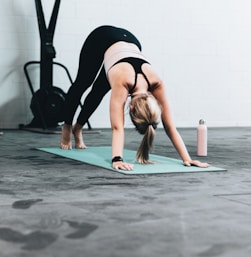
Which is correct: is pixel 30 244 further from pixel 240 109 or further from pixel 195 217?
pixel 240 109

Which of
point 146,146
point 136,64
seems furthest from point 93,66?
point 146,146

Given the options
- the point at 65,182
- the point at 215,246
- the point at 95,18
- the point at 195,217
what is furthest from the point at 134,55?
the point at 95,18

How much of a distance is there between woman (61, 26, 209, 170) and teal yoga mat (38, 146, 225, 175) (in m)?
0.08

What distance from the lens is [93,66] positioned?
156 inches

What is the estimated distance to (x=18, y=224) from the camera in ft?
6.30

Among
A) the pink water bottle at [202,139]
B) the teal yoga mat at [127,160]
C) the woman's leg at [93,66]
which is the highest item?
the woman's leg at [93,66]

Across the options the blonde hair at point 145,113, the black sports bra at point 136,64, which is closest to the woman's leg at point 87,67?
the black sports bra at point 136,64

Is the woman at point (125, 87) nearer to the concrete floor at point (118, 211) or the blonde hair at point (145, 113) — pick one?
the blonde hair at point (145, 113)

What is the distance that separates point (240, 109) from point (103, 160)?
167 inches

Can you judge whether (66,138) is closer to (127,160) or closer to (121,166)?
(127,160)

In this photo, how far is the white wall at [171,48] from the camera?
21.0 ft

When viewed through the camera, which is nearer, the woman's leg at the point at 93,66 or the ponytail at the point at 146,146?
the ponytail at the point at 146,146

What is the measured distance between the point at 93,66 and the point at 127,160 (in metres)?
0.77

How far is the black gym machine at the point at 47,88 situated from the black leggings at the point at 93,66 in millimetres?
1742
